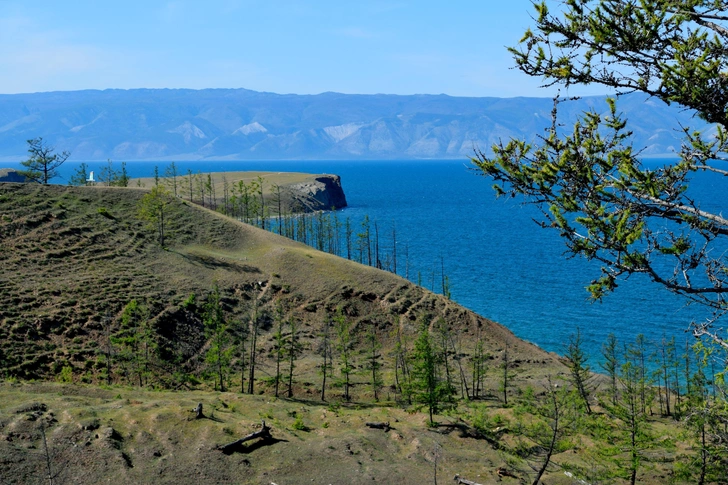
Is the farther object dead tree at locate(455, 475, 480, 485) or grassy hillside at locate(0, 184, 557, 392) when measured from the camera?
grassy hillside at locate(0, 184, 557, 392)

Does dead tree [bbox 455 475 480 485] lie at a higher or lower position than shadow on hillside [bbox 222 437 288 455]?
lower

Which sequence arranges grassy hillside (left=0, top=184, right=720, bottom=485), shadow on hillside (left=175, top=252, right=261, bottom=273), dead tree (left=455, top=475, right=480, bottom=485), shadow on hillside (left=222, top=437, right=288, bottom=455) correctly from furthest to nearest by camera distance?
1. shadow on hillside (left=175, top=252, right=261, bottom=273)
2. shadow on hillside (left=222, top=437, right=288, bottom=455)
3. dead tree (left=455, top=475, right=480, bottom=485)
4. grassy hillside (left=0, top=184, right=720, bottom=485)

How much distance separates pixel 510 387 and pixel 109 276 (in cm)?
5987

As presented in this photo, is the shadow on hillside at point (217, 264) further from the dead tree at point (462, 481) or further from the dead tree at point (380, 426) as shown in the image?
the dead tree at point (462, 481)

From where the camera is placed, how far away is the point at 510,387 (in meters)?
80.5

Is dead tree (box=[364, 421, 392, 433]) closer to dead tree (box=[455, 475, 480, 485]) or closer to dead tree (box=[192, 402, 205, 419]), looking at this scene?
dead tree (box=[455, 475, 480, 485])

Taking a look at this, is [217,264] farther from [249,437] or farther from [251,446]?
[251,446]

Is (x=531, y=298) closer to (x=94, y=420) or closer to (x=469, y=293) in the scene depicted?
(x=469, y=293)

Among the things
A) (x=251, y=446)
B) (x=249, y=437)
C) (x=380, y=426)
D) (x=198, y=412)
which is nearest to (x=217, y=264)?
(x=380, y=426)

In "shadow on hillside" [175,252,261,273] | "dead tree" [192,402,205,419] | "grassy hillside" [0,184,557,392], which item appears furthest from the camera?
"shadow on hillside" [175,252,261,273]

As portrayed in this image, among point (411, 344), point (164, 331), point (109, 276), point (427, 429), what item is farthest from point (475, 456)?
point (109, 276)

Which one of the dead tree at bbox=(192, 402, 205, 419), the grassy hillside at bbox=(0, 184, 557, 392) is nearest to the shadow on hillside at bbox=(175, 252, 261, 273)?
the grassy hillside at bbox=(0, 184, 557, 392)

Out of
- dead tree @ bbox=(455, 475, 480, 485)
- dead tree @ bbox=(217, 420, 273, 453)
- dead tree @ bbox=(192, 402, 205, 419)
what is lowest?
dead tree @ bbox=(455, 475, 480, 485)

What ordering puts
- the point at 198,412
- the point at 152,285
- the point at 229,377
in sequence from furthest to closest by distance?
the point at 152,285
the point at 229,377
the point at 198,412
